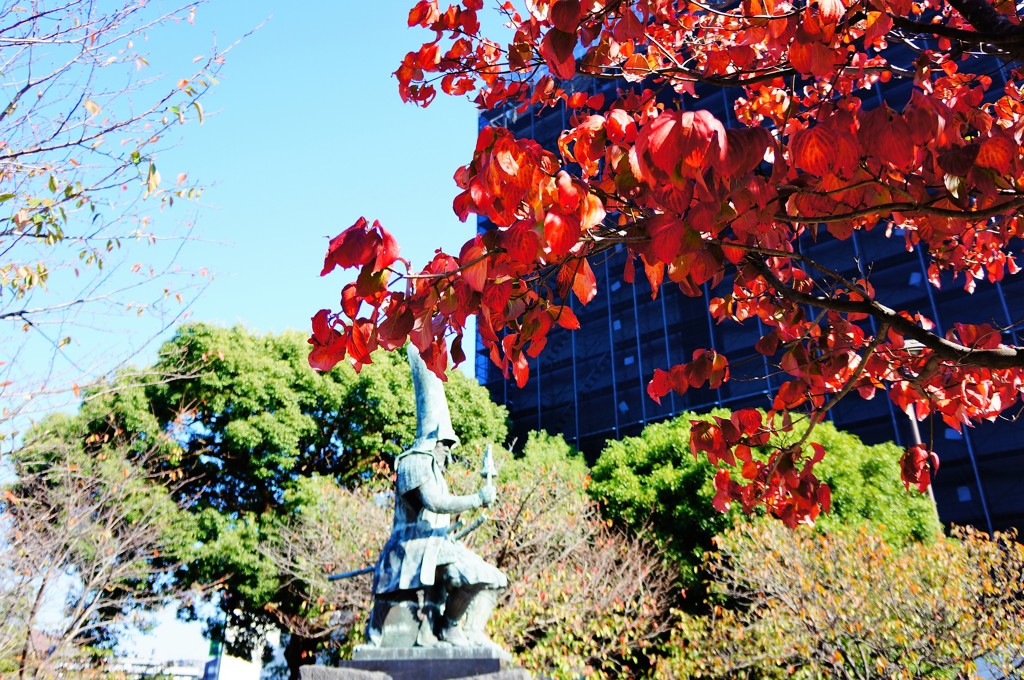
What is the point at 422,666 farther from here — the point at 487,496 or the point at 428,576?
the point at 487,496

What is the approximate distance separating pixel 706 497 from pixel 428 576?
9.49 m

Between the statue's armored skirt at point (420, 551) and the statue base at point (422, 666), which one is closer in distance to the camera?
the statue base at point (422, 666)

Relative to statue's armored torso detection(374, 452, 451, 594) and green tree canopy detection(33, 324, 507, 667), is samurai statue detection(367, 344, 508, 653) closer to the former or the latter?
statue's armored torso detection(374, 452, 451, 594)

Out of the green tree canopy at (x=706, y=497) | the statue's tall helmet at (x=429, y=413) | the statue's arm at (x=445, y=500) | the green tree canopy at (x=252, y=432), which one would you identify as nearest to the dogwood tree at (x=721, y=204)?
the statue's arm at (x=445, y=500)

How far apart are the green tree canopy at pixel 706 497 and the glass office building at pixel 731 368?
3.91 metres

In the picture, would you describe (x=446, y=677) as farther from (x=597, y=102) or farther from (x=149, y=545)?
(x=149, y=545)

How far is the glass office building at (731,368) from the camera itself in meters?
19.3

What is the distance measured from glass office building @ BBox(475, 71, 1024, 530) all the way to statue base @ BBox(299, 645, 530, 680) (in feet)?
46.7

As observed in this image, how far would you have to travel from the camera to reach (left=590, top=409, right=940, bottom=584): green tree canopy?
533 inches

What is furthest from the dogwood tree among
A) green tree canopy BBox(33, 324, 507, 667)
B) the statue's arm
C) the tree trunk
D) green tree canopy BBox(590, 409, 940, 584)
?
the tree trunk

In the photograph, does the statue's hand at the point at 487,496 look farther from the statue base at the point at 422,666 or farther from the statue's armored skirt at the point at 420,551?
the statue base at the point at 422,666

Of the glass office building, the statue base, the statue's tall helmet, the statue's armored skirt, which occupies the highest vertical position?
the glass office building

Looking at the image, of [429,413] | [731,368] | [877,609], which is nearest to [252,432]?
[429,413]

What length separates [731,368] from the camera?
55.9 ft
